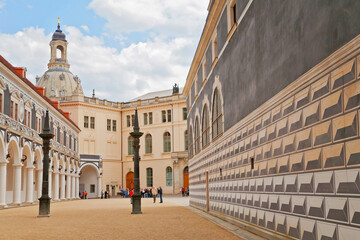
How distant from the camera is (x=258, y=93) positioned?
11523 millimetres

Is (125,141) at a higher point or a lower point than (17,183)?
higher

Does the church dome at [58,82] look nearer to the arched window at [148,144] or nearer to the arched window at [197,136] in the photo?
the arched window at [148,144]

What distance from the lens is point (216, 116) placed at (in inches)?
746

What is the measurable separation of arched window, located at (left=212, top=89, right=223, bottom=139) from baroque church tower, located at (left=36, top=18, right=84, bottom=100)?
226 feet

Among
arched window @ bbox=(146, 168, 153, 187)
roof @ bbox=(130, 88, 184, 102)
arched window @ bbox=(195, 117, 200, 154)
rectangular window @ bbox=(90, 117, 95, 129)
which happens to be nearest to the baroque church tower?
roof @ bbox=(130, 88, 184, 102)

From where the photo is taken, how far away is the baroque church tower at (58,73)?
280ft

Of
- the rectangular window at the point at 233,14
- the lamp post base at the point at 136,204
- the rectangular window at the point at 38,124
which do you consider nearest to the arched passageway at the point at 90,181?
the rectangular window at the point at 38,124

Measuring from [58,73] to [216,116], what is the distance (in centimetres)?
7367

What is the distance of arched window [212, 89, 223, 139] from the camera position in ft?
58.9

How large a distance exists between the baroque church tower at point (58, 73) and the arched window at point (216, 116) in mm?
69000

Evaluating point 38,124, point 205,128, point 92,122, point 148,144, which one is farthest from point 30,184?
point 148,144

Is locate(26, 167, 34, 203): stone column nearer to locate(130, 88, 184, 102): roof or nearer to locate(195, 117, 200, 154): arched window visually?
locate(195, 117, 200, 154): arched window

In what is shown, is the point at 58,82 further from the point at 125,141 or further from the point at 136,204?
the point at 136,204

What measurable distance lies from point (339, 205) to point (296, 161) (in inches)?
78.0
